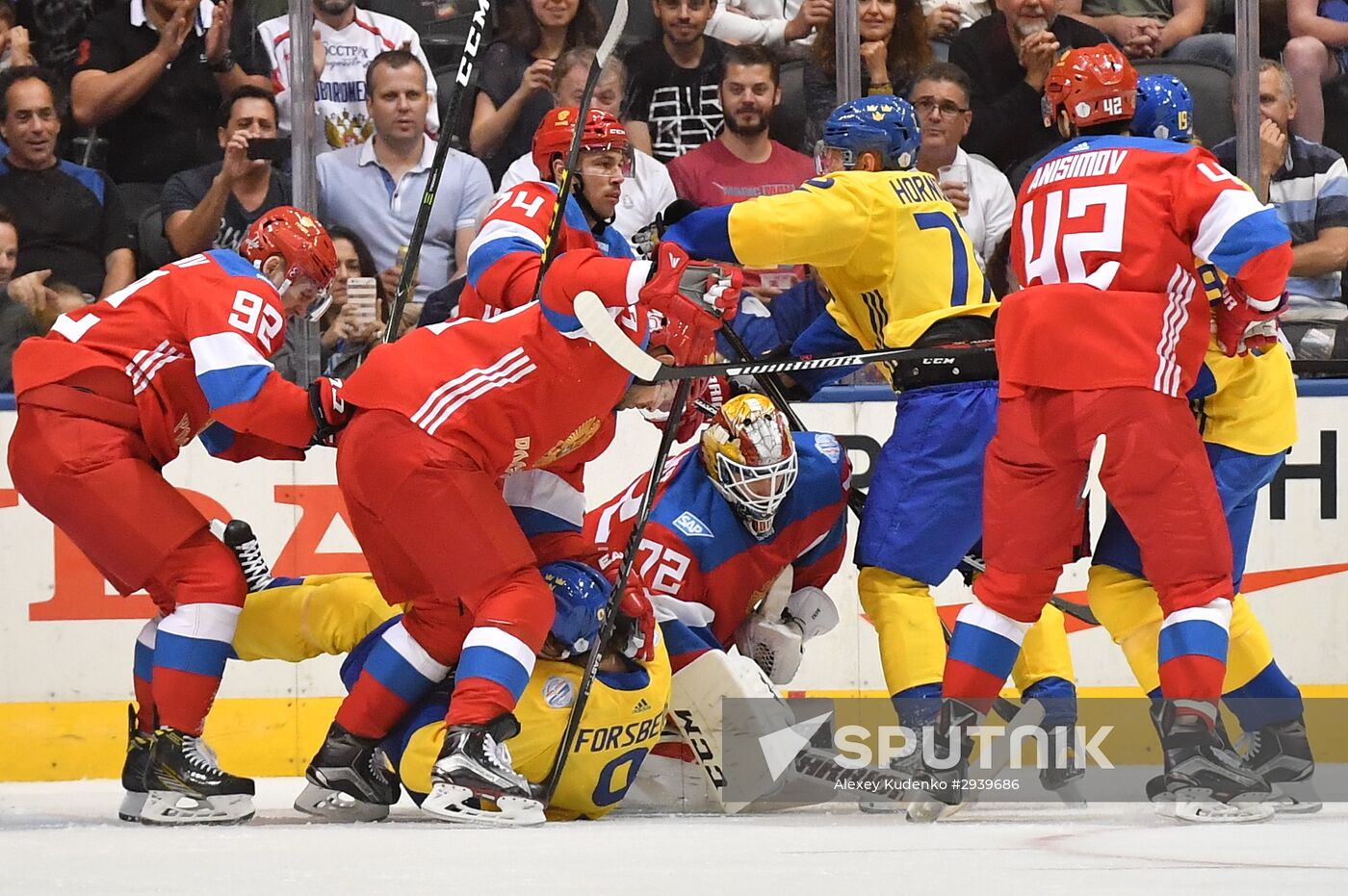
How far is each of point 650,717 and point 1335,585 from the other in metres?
2.28

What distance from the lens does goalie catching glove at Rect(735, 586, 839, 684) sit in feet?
13.7

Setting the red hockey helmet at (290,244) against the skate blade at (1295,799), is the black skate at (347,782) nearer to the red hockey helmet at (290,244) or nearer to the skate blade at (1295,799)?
the red hockey helmet at (290,244)

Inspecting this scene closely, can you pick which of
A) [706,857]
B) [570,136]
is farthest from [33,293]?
[706,857]

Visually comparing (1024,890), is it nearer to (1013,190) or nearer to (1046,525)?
(1046,525)

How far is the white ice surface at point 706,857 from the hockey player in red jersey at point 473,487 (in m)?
0.18

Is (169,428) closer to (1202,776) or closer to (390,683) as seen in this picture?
(390,683)

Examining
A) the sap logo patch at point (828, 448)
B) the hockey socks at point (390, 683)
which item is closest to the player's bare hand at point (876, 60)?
the sap logo patch at point (828, 448)

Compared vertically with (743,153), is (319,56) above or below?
above

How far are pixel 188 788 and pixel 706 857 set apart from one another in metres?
1.45

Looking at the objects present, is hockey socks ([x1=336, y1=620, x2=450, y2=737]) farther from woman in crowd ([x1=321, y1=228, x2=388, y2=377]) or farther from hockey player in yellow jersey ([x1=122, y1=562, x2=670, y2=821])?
woman in crowd ([x1=321, y1=228, x2=388, y2=377])

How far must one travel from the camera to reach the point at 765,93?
5.36 m

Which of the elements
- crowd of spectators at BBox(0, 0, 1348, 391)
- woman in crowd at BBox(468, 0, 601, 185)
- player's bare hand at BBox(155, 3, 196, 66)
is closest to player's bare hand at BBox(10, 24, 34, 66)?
crowd of spectators at BBox(0, 0, 1348, 391)

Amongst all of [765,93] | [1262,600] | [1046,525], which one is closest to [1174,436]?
[1046,525]

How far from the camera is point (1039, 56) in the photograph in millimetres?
5387
